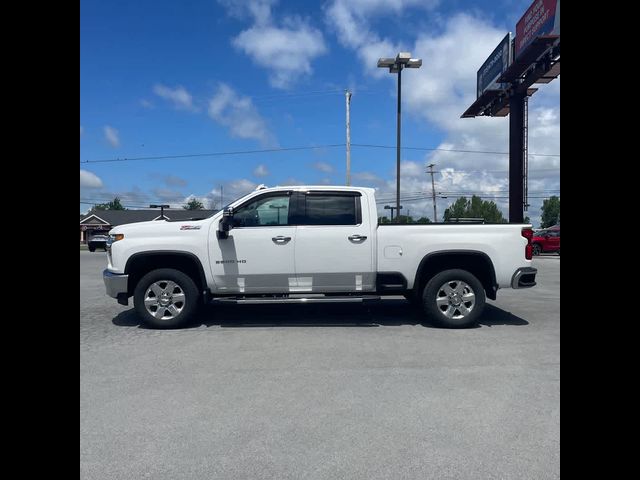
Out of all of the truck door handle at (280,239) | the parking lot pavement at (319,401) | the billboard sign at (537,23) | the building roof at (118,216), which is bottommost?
the parking lot pavement at (319,401)

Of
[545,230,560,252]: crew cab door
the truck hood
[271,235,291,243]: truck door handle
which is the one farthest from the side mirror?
[545,230,560,252]: crew cab door

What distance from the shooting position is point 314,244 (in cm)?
673

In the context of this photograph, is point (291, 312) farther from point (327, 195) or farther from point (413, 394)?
point (413, 394)

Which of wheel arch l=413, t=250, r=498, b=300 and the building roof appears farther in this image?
the building roof

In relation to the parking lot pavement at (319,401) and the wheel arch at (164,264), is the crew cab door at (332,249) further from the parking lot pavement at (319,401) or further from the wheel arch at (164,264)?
the wheel arch at (164,264)

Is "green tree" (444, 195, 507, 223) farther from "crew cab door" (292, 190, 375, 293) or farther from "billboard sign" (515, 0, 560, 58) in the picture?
"crew cab door" (292, 190, 375, 293)

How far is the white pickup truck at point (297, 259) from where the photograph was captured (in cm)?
669

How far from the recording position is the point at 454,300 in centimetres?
678

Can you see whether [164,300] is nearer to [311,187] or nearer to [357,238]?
[311,187]

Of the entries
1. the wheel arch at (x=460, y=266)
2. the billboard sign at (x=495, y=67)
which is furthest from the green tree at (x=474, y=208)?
the wheel arch at (x=460, y=266)

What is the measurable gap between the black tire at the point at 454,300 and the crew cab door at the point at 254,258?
2022 millimetres

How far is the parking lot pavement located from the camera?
2.96m

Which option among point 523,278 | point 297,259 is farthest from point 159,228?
point 523,278
